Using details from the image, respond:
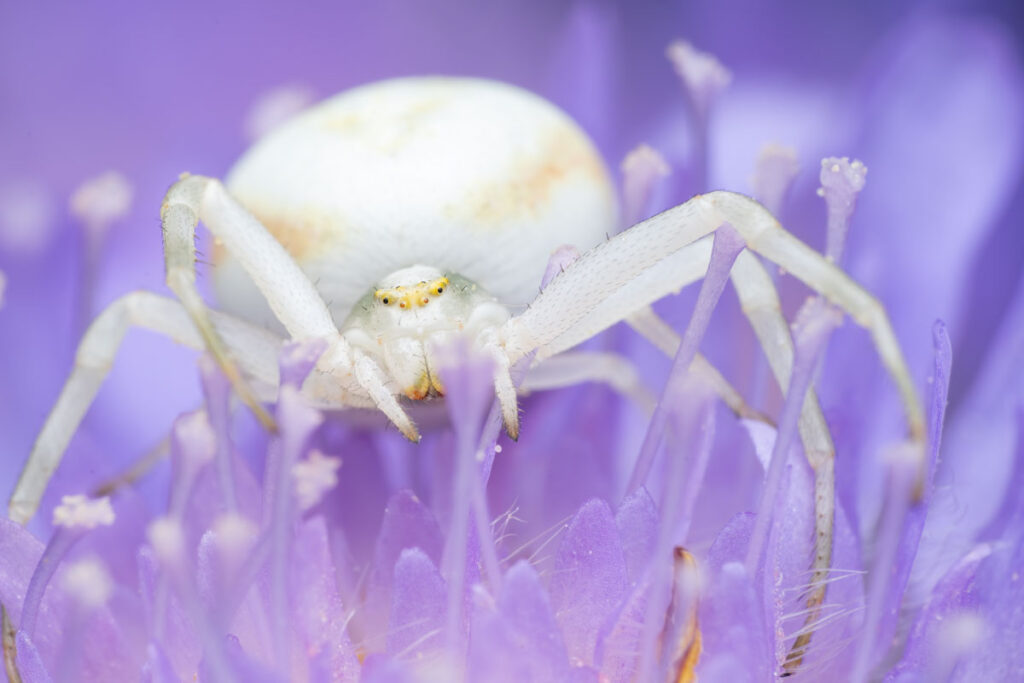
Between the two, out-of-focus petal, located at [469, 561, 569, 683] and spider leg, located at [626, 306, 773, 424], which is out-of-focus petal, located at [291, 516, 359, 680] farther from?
spider leg, located at [626, 306, 773, 424]

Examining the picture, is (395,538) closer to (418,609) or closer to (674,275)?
(418,609)

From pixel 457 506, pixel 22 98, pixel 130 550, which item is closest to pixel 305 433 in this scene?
pixel 457 506

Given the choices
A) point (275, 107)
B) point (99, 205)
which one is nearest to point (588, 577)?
point (99, 205)

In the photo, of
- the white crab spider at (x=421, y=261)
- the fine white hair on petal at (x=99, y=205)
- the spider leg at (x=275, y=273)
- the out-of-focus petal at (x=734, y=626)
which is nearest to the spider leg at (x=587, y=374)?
the white crab spider at (x=421, y=261)

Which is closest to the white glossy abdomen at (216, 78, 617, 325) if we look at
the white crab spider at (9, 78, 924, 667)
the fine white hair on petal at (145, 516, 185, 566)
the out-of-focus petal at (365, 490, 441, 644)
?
the white crab spider at (9, 78, 924, 667)

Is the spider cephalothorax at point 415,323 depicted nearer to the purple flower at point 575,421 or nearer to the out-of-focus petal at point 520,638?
the purple flower at point 575,421

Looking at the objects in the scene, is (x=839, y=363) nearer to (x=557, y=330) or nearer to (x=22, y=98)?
(x=557, y=330)
